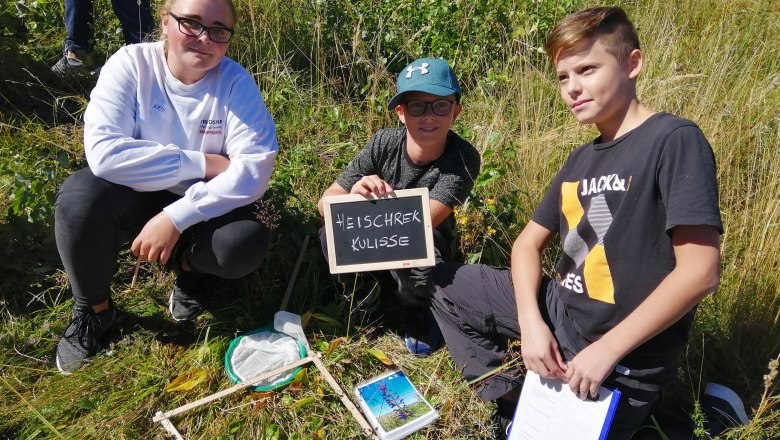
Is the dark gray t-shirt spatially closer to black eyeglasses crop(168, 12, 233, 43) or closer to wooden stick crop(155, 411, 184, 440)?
black eyeglasses crop(168, 12, 233, 43)

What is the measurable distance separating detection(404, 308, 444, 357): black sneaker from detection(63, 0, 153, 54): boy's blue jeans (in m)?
2.60

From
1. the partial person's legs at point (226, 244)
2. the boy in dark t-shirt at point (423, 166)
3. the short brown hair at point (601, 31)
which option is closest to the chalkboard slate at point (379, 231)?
the boy in dark t-shirt at point (423, 166)

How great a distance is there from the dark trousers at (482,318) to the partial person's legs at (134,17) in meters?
2.74

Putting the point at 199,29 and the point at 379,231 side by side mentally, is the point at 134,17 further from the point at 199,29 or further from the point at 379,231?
the point at 379,231

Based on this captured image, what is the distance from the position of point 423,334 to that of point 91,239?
1.36 meters

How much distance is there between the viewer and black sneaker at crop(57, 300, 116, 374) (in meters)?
2.25

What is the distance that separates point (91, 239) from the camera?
212 cm

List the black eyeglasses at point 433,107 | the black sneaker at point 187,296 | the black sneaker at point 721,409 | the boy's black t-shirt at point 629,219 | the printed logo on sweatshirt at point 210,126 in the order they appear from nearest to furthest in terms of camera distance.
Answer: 1. the boy's black t-shirt at point 629,219
2. the black sneaker at point 721,409
3. the black eyeglasses at point 433,107
4. the printed logo on sweatshirt at point 210,126
5. the black sneaker at point 187,296

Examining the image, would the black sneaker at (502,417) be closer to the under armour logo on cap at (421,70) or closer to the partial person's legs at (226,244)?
the partial person's legs at (226,244)

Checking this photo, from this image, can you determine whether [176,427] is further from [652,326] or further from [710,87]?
[710,87]

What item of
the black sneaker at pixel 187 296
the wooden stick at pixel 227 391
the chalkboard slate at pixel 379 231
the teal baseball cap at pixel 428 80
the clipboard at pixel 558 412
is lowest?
the wooden stick at pixel 227 391

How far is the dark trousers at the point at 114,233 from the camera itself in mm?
2105

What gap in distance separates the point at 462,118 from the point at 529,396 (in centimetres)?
219

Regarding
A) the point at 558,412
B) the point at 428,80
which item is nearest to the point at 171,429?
the point at 558,412
